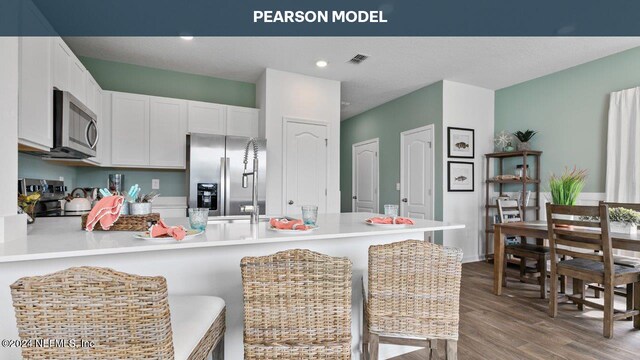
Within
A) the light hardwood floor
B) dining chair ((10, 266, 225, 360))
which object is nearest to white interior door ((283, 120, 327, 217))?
the light hardwood floor

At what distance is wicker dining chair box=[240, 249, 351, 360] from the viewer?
1159mm

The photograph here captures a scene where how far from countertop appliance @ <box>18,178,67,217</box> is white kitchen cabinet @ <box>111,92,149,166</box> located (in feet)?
2.17

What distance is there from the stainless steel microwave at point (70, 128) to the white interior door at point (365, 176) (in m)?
4.44

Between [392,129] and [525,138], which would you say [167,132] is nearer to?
[392,129]

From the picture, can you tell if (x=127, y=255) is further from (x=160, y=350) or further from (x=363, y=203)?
(x=363, y=203)

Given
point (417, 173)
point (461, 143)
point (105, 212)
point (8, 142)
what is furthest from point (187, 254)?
point (461, 143)

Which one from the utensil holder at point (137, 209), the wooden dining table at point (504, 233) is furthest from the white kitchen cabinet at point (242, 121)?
the wooden dining table at point (504, 233)

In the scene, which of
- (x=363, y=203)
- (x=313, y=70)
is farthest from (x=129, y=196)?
(x=363, y=203)

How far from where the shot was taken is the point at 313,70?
4.08 m

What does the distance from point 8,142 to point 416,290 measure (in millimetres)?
Answer: 1872

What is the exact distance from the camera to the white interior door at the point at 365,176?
6.00 meters

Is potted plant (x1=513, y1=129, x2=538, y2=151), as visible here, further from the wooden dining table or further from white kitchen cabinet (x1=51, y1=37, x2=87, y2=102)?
white kitchen cabinet (x1=51, y1=37, x2=87, y2=102)

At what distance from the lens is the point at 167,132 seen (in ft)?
12.5

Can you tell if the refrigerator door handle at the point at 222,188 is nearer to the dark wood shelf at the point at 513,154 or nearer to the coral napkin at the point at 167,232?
the coral napkin at the point at 167,232
